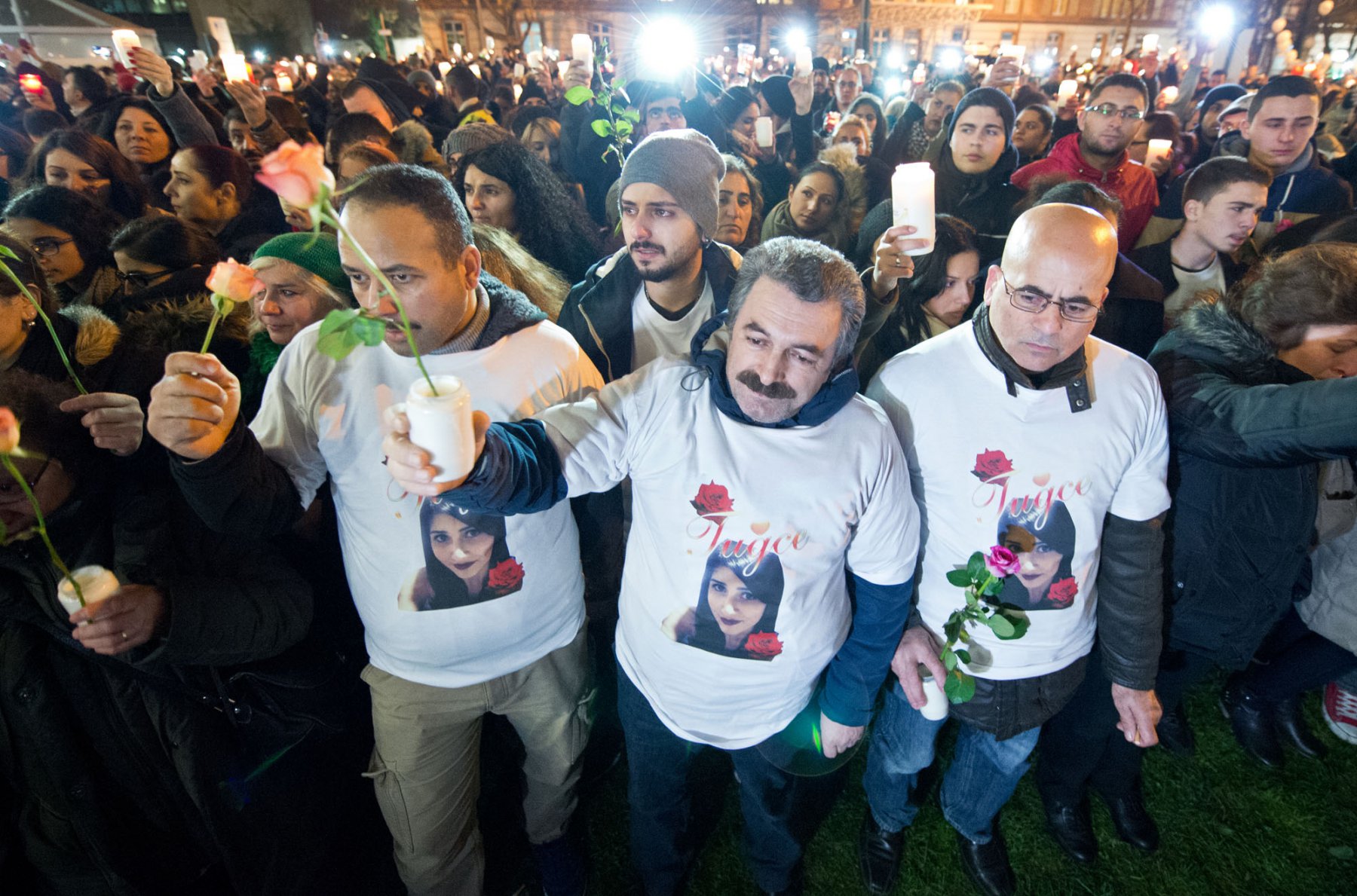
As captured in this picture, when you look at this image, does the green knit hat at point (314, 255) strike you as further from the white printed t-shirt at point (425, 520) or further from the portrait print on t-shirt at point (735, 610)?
the portrait print on t-shirt at point (735, 610)

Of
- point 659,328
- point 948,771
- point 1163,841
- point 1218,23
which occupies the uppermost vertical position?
point 1218,23

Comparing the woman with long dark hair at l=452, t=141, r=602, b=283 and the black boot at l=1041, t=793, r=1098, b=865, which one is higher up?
the woman with long dark hair at l=452, t=141, r=602, b=283

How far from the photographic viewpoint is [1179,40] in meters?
37.1

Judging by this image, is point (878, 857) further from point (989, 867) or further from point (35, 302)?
point (35, 302)

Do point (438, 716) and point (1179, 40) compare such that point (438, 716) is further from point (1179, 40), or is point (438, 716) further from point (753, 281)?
point (1179, 40)

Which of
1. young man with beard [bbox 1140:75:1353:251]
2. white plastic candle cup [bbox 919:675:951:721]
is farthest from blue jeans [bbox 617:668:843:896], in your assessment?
young man with beard [bbox 1140:75:1353:251]

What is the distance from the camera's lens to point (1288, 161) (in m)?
4.04

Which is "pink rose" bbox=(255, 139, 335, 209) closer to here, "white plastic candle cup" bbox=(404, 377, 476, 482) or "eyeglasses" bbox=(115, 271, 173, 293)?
"white plastic candle cup" bbox=(404, 377, 476, 482)

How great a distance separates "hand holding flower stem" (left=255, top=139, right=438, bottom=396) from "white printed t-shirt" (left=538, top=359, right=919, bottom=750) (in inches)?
26.5

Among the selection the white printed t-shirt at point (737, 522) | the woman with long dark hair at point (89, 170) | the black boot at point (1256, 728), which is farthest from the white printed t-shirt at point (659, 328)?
the woman with long dark hair at point (89, 170)

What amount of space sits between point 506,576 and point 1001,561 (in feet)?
4.45

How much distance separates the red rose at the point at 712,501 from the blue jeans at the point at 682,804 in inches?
28.4

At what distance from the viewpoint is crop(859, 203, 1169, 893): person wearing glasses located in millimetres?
1761

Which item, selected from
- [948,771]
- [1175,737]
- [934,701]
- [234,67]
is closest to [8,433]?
[934,701]
